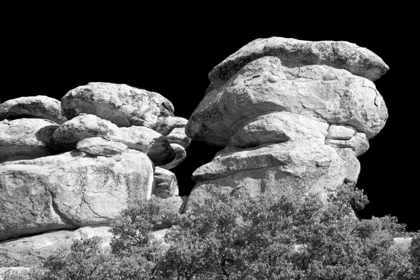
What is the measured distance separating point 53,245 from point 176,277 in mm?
5009

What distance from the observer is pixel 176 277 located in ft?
34.3

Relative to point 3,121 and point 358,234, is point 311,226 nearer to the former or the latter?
point 358,234

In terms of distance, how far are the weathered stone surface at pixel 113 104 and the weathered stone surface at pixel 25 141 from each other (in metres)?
0.73

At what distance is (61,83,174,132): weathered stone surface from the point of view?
17031 mm

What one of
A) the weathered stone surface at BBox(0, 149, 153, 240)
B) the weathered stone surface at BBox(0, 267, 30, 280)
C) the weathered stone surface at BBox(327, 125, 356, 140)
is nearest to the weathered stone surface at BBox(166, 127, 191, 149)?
the weathered stone surface at BBox(0, 149, 153, 240)

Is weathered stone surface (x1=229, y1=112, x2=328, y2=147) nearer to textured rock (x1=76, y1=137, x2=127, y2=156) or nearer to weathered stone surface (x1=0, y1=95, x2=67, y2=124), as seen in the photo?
textured rock (x1=76, y1=137, x2=127, y2=156)

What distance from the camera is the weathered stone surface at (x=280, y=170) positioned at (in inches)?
544

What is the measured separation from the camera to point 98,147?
15633 mm

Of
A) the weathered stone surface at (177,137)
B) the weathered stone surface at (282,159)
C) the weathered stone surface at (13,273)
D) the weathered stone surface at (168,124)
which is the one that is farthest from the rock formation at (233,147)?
the weathered stone surface at (13,273)

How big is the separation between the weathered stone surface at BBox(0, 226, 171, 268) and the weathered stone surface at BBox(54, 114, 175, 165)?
199 cm

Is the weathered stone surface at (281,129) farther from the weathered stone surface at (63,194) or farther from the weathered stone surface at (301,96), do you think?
the weathered stone surface at (63,194)

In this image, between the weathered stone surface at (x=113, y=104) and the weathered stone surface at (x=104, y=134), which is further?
the weathered stone surface at (x=113, y=104)

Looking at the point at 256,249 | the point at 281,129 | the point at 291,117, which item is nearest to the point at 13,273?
the point at 256,249

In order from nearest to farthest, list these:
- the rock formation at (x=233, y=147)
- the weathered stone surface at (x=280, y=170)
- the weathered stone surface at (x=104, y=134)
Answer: the weathered stone surface at (x=280, y=170) → the rock formation at (x=233, y=147) → the weathered stone surface at (x=104, y=134)
